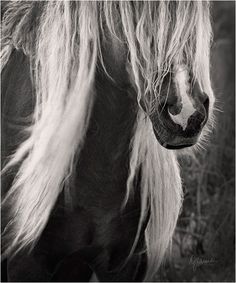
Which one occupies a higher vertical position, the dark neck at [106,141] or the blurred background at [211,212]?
the dark neck at [106,141]

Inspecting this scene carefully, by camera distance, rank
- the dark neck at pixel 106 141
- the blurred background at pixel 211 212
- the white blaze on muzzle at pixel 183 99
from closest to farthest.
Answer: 1. the white blaze on muzzle at pixel 183 99
2. the dark neck at pixel 106 141
3. the blurred background at pixel 211 212

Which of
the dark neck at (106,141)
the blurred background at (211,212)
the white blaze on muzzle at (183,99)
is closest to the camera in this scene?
the white blaze on muzzle at (183,99)

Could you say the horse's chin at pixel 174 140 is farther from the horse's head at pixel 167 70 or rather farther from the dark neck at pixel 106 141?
the dark neck at pixel 106 141

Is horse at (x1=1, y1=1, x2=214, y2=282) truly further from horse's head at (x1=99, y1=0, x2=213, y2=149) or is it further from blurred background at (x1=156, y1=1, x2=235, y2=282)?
blurred background at (x1=156, y1=1, x2=235, y2=282)

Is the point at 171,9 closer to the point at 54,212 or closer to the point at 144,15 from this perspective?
the point at 144,15

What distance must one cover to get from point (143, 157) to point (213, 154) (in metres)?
1.48

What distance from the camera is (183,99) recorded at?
1.40 metres

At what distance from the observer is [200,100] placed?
4.68 ft

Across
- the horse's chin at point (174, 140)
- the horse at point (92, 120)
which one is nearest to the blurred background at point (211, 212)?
the horse at point (92, 120)

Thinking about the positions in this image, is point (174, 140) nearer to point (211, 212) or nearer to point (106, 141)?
point (106, 141)

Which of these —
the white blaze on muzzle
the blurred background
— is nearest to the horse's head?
the white blaze on muzzle

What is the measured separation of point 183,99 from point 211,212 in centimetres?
172

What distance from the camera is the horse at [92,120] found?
1482 mm

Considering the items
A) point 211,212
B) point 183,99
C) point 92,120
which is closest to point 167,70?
point 183,99
